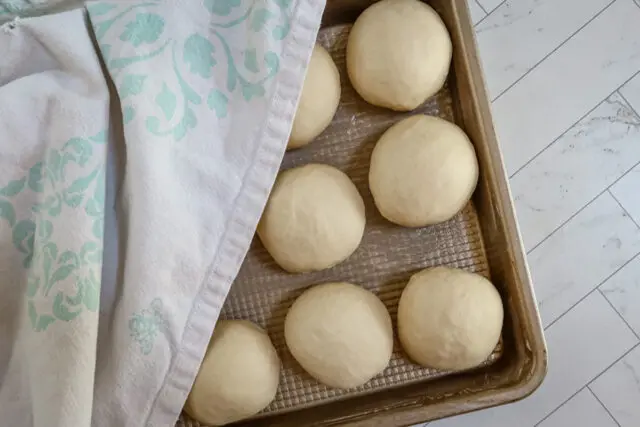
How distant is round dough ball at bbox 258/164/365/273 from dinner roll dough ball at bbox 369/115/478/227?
4 centimetres

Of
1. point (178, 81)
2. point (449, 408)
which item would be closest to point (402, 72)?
point (178, 81)

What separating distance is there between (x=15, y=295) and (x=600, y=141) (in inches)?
24.2

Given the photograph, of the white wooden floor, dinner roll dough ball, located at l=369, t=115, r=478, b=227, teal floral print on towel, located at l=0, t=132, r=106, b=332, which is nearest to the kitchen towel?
teal floral print on towel, located at l=0, t=132, r=106, b=332

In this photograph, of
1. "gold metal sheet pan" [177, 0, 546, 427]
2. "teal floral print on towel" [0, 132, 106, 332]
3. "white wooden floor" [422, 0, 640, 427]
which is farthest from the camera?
"white wooden floor" [422, 0, 640, 427]

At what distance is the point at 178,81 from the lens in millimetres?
565

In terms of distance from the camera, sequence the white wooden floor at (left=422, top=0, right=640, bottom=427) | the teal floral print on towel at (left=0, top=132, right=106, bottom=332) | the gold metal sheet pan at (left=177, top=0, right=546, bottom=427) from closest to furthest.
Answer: the teal floral print on towel at (left=0, top=132, right=106, bottom=332) → the gold metal sheet pan at (left=177, top=0, right=546, bottom=427) → the white wooden floor at (left=422, top=0, right=640, bottom=427)

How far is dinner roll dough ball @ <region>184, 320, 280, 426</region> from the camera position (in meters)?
0.59

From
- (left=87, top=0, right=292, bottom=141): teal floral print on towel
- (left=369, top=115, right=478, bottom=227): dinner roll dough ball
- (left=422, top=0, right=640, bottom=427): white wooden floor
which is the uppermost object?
(left=87, top=0, right=292, bottom=141): teal floral print on towel

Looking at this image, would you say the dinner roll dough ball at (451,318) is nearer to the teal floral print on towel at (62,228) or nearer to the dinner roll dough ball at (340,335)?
the dinner roll dough ball at (340,335)

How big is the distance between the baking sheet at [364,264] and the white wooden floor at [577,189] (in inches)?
5.8

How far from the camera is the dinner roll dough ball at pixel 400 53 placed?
0.61m

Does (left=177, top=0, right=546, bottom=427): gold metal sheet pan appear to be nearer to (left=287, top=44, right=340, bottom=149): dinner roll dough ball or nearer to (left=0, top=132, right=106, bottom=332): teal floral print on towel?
(left=287, top=44, right=340, bottom=149): dinner roll dough ball

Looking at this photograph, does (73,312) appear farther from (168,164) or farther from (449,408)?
(449,408)

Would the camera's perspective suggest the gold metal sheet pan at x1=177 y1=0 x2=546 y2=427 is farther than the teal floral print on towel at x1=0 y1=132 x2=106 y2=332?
Yes
